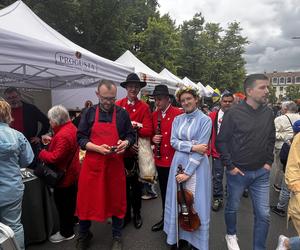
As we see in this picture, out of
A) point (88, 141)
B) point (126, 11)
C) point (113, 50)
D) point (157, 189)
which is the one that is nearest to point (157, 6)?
point (126, 11)

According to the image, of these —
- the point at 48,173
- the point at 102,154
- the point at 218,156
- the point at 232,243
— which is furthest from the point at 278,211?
the point at 48,173

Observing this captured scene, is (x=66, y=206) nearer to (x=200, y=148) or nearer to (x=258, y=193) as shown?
(x=200, y=148)

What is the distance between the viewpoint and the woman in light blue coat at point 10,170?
102 inches

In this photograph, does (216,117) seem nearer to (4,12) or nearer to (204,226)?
(204,226)

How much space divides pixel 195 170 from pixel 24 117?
9.52ft

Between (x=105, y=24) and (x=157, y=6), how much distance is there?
1387 centimetres

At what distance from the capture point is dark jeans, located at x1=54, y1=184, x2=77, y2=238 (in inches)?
137

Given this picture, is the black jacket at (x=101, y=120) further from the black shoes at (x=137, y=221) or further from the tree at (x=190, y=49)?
the tree at (x=190, y=49)

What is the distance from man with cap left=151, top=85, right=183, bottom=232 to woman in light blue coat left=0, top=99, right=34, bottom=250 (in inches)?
61.0

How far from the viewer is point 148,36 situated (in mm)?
21188

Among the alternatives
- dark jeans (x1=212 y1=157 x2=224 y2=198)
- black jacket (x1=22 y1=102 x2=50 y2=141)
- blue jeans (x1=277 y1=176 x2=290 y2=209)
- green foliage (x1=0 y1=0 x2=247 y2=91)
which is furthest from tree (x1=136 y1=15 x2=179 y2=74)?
blue jeans (x1=277 y1=176 x2=290 y2=209)

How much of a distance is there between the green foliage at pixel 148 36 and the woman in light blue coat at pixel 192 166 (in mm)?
11505

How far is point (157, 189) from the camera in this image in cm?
586

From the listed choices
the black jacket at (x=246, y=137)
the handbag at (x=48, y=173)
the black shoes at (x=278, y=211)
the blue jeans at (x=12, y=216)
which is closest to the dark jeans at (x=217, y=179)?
the black shoes at (x=278, y=211)
